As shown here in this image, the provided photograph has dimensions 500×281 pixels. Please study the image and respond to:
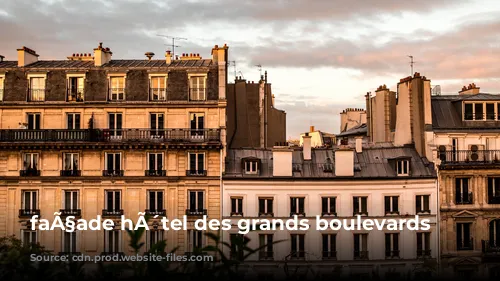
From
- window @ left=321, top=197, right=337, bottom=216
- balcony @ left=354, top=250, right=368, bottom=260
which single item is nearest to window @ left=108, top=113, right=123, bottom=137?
window @ left=321, top=197, right=337, bottom=216

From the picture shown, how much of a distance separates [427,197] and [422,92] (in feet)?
22.8

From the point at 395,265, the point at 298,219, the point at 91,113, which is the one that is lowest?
the point at 395,265

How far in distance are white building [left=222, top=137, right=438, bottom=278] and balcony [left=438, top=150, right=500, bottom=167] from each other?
165cm

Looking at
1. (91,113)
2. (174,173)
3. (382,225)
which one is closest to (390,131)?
(382,225)

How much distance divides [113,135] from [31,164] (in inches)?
212

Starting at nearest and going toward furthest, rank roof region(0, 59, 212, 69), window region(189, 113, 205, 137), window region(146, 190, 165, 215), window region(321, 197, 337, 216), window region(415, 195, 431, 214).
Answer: window region(146, 190, 165, 215) < window region(321, 197, 337, 216) < window region(415, 195, 431, 214) < window region(189, 113, 205, 137) < roof region(0, 59, 212, 69)

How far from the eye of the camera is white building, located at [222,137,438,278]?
43938mm

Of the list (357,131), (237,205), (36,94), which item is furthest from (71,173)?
(357,131)

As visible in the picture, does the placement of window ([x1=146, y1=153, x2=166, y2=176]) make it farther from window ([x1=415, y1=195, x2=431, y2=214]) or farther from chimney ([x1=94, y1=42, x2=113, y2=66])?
window ([x1=415, y1=195, x2=431, y2=214])

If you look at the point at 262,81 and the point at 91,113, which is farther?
the point at 262,81

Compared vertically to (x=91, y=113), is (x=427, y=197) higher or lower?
lower

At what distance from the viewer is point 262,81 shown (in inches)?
2152

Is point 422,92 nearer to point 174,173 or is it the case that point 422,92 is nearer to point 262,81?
point 262,81

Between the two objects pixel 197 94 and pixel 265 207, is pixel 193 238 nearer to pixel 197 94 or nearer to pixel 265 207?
pixel 265 207
